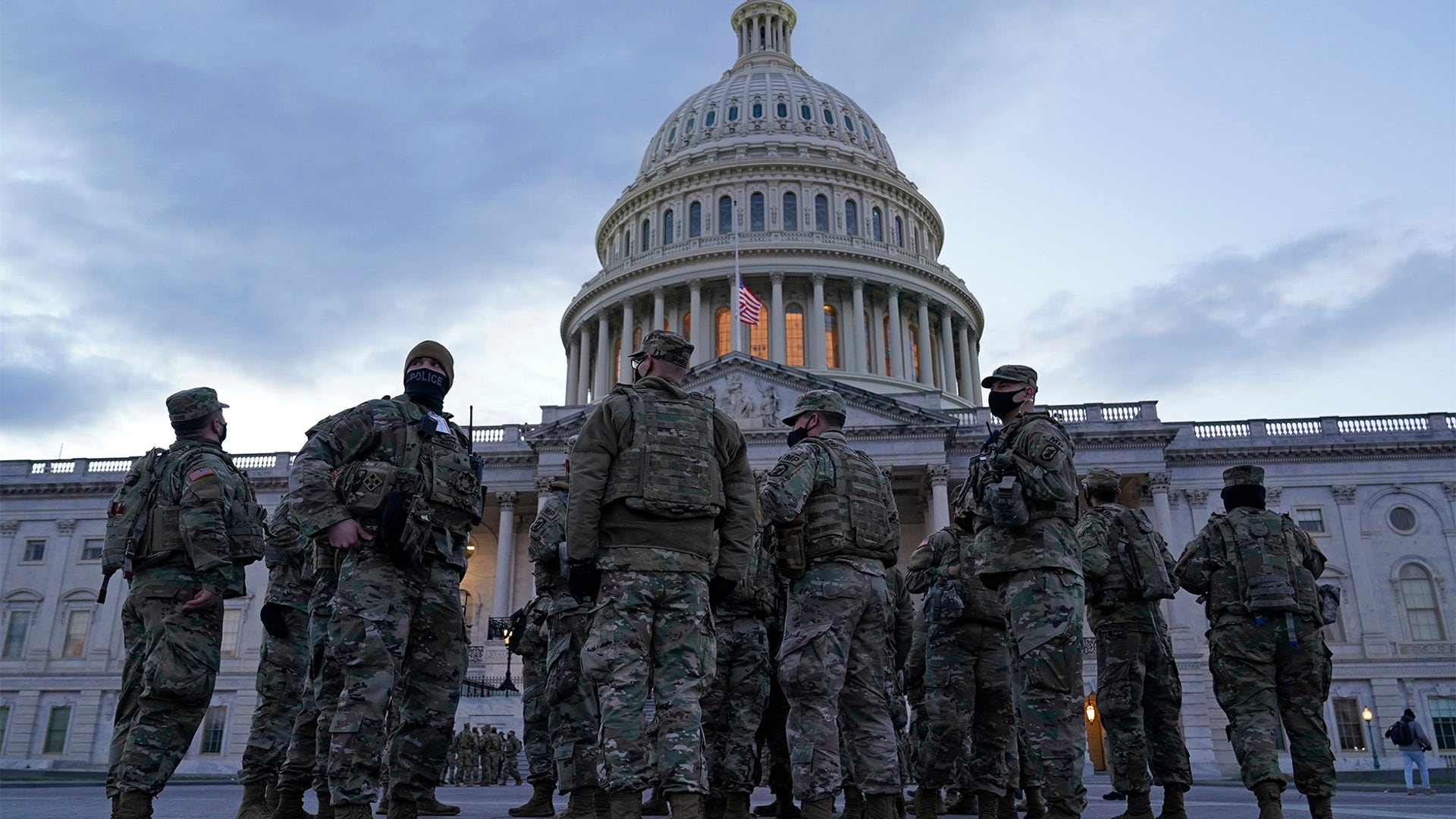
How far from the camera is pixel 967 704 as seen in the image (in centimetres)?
955

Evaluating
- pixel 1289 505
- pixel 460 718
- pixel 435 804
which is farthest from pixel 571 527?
pixel 1289 505

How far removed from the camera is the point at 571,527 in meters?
6.13

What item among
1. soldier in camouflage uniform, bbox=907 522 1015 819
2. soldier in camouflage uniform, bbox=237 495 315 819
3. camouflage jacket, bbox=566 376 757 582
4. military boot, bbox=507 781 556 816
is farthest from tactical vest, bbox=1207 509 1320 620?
soldier in camouflage uniform, bbox=237 495 315 819

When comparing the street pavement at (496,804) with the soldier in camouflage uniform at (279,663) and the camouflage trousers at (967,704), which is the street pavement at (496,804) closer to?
the soldier in camouflage uniform at (279,663)

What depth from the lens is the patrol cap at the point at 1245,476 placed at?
32.7 ft

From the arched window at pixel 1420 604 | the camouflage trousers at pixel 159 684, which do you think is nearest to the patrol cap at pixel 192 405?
the camouflage trousers at pixel 159 684

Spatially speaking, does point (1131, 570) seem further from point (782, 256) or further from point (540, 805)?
point (782, 256)

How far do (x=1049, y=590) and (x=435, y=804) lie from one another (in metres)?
5.71

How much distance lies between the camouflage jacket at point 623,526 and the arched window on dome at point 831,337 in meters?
52.0

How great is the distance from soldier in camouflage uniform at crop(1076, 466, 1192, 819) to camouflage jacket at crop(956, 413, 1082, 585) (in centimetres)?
196

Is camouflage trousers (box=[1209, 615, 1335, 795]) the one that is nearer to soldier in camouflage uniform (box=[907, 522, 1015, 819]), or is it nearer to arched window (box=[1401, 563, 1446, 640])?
soldier in camouflage uniform (box=[907, 522, 1015, 819])

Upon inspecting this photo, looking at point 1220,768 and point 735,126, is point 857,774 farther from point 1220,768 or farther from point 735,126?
point 735,126

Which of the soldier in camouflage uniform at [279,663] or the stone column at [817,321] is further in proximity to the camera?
the stone column at [817,321]

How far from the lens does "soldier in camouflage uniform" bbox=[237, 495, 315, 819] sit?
8.66m
